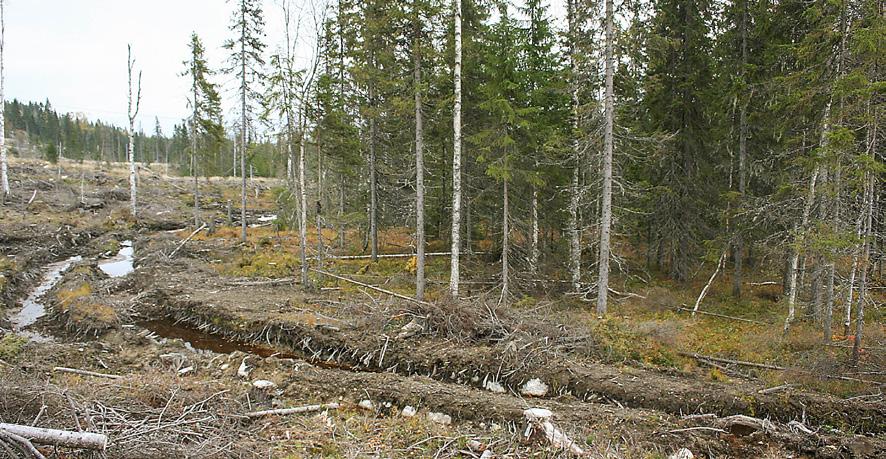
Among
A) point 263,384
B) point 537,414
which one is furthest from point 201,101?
point 537,414

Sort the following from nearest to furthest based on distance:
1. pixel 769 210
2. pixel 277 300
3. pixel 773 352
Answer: pixel 773 352 < pixel 769 210 < pixel 277 300

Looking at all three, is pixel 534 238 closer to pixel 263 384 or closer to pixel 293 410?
pixel 263 384

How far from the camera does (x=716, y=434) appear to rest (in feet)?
25.1

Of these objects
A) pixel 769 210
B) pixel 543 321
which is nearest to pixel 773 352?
pixel 769 210

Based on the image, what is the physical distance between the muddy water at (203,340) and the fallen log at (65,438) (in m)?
6.66

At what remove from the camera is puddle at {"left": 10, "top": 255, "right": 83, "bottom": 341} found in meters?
Result: 12.6

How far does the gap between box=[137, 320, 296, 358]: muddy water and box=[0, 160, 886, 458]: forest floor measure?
7 centimetres

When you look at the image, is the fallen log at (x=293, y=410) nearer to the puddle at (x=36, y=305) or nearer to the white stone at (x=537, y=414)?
the white stone at (x=537, y=414)

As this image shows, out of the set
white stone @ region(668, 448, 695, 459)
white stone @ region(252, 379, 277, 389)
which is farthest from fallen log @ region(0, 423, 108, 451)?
white stone @ region(668, 448, 695, 459)

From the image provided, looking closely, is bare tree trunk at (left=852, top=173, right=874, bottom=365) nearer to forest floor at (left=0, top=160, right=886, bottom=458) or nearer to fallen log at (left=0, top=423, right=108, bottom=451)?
forest floor at (left=0, top=160, right=886, bottom=458)

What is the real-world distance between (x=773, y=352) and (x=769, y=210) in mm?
4390

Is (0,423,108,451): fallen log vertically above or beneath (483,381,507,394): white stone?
above

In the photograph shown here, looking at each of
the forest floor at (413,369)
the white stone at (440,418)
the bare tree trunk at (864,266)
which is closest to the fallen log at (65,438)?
the forest floor at (413,369)

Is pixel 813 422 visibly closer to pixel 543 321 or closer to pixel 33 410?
pixel 543 321
